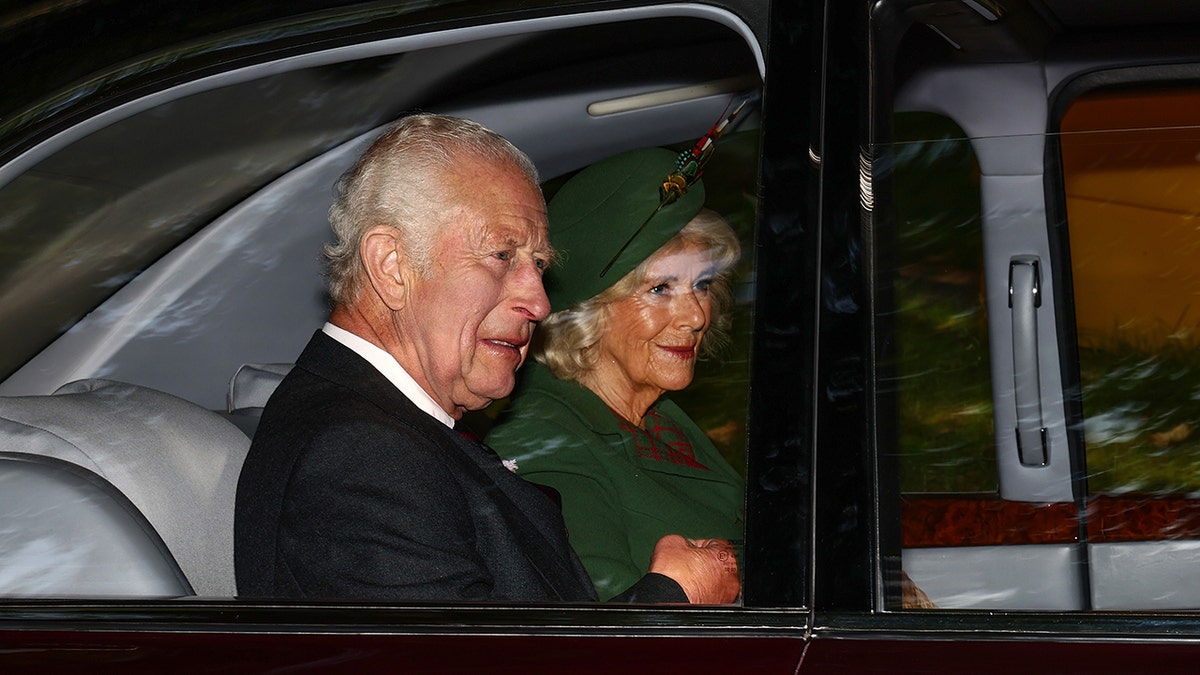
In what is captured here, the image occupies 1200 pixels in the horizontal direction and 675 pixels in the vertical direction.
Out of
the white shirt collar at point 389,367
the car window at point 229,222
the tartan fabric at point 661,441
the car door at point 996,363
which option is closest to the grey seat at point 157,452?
the car window at point 229,222

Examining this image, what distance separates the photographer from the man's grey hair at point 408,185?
1.80m

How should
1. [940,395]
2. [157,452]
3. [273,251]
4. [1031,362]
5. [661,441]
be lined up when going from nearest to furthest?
[940,395] < [1031,362] < [157,452] < [661,441] < [273,251]

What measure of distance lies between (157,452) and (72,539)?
0.35 metres

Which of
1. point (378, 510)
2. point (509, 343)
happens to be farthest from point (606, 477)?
point (378, 510)

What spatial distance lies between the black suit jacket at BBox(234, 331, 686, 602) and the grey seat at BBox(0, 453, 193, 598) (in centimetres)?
12

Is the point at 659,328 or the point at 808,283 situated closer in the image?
the point at 808,283

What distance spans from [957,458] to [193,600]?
838 millimetres

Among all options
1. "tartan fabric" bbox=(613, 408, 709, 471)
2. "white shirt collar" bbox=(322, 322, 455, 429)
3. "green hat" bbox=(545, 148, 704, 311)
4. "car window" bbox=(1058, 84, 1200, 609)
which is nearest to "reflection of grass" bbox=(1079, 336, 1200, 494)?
"car window" bbox=(1058, 84, 1200, 609)

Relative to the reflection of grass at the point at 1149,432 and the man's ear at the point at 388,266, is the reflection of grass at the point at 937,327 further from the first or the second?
the man's ear at the point at 388,266

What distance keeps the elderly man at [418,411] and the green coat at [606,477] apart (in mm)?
38

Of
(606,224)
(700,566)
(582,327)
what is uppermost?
(606,224)

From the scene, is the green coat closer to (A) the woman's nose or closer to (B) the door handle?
(A) the woman's nose

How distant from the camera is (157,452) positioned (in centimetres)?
175

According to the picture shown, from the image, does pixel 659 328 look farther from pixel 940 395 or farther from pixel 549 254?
pixel 940 395
